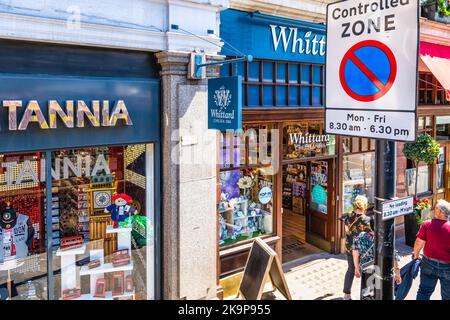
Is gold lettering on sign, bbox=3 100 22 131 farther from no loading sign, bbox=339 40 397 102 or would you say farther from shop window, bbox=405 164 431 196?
shop window, bbox=405 164 431 196

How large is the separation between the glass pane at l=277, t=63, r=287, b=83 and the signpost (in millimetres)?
3675

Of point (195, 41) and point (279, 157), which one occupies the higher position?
point (195, 41)

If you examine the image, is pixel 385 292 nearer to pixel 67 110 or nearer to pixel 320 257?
pixel 67 110

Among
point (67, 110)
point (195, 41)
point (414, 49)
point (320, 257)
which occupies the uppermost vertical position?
point (195, 41)

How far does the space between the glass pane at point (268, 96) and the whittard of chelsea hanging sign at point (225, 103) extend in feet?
5.61

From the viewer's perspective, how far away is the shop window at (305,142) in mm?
7918

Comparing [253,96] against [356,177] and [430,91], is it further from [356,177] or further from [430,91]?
[430,91]

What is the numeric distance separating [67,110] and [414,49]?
391cm

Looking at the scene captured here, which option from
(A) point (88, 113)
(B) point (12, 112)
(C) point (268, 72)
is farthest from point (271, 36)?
(B) point (12, 112)

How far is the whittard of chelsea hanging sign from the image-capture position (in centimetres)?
528

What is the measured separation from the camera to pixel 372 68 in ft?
11.0

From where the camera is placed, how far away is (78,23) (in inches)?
198

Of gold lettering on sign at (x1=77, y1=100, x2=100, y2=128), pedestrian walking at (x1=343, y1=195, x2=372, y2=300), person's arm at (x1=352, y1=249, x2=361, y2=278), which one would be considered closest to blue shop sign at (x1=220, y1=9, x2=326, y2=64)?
gold lettering on sign at (x1=77, y1=100, x2=100, y2=128)
